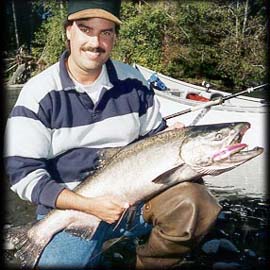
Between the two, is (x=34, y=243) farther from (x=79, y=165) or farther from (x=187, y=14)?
(x=187, y=14)

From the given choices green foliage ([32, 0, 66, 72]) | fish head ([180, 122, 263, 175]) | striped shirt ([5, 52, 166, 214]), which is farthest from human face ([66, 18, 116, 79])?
green foliage ([32, 0, 66, 72])

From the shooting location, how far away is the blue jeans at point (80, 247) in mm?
3094

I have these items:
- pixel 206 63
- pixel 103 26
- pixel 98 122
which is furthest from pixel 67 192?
pixel 206 63

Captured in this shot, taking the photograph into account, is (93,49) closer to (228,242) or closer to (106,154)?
(106,154)

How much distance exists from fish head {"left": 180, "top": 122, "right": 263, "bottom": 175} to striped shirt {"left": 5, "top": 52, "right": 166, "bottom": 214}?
0.59 meters

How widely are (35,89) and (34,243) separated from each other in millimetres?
938

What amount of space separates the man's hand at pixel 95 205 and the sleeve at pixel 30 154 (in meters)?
0.06

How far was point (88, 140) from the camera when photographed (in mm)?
3244

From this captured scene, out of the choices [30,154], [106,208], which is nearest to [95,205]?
[106,208]

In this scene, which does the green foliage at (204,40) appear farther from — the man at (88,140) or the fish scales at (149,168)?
A: the fish scales at (149,168)

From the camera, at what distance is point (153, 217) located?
3.11 meters

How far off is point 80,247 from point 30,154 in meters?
0.67

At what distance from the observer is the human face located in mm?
3118

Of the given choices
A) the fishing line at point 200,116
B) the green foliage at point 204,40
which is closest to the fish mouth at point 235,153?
the fishing line at point 200,116
